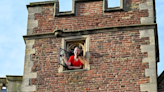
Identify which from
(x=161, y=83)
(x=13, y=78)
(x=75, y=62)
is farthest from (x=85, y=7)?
(x=161, y=83)

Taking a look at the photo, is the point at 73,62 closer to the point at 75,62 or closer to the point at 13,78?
the point at 75,62

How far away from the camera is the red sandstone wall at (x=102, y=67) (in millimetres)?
13438

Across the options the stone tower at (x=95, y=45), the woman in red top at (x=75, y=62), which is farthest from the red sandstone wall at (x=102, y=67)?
the woman in red top at (x=75, y=62)

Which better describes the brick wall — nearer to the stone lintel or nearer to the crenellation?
the crenellation

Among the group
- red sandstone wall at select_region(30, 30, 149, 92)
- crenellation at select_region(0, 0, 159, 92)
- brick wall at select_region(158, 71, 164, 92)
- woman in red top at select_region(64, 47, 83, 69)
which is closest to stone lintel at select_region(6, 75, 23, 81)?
crenellation at select_region(0, 0, 159, 92)

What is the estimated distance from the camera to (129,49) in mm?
13898

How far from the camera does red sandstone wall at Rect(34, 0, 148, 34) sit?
14477mm

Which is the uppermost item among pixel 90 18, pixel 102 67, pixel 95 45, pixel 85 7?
pixel 85 7

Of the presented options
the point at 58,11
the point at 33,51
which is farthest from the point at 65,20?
the point at 33,51

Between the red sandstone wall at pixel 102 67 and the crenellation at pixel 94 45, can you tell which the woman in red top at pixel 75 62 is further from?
the red sandstone wall at pixel 102 67

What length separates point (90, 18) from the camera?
48.2 ft

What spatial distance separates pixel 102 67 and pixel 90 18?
1707mm

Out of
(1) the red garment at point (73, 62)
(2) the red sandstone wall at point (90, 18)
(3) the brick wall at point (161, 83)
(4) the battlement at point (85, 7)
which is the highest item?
(4) the battlement at point (85, 7)

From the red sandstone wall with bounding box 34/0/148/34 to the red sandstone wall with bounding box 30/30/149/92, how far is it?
42 centimetres
